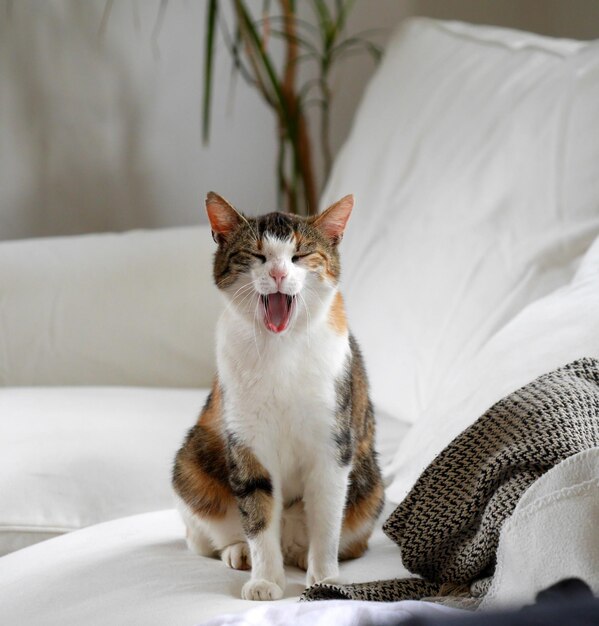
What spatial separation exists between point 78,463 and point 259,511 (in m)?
0.42

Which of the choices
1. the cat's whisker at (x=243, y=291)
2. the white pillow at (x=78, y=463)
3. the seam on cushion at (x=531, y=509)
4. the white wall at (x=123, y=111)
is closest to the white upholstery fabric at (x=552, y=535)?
the seam on cushion at (x=531, y=509)

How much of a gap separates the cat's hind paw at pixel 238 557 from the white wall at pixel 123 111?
1805 millimetres

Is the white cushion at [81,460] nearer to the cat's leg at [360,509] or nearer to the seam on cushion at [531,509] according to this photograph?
the cat's leg at [360,509]

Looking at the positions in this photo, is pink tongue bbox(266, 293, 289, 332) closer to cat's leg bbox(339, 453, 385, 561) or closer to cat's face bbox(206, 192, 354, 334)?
cat's face bbox(206, 192, 354, 334)

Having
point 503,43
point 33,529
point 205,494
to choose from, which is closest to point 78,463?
point 33,529

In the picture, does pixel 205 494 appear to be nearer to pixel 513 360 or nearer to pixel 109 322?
pixel 513 360

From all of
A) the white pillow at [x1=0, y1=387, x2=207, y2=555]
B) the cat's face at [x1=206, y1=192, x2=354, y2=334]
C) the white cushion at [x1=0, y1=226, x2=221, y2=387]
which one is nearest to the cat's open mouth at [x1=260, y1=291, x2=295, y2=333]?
the cat's face at [x1=206, y1=192, x2=354, y2=334]

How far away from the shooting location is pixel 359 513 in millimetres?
1054

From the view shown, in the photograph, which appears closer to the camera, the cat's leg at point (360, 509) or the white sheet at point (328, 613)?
the white sheet at point (328, 613)

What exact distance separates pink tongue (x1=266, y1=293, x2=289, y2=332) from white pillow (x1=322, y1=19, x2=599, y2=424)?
387 mm

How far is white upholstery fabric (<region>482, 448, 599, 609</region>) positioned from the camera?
0.66 metres

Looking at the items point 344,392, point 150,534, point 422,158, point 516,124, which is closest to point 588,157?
point 516,124

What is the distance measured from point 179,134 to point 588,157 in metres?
1.60

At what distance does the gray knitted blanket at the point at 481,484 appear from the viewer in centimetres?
80
